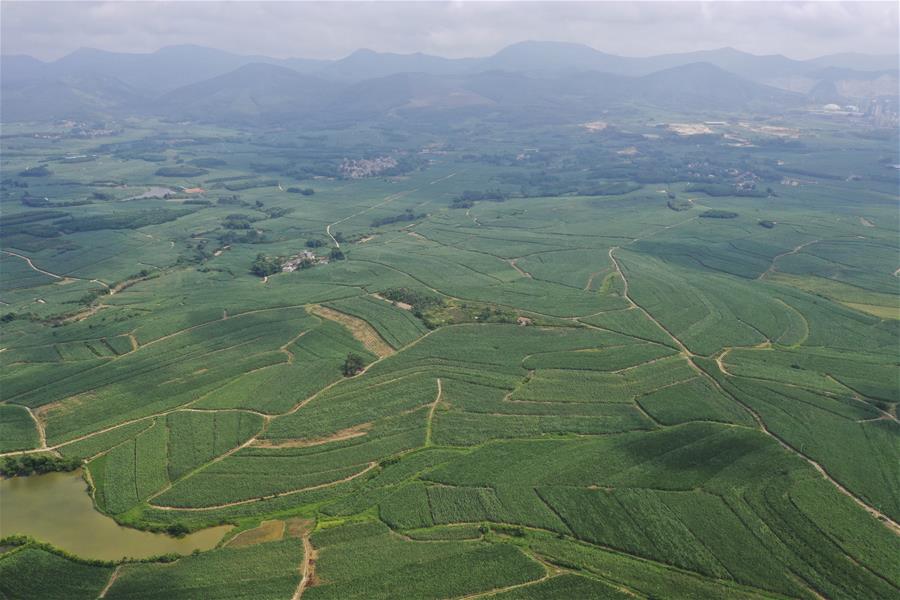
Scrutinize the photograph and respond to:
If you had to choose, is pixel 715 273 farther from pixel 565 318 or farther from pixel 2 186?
pixel 2 186

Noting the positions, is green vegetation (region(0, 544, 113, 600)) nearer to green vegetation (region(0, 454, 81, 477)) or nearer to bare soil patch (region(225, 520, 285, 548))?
bare soil patch (region(225, 520, 285, 548))

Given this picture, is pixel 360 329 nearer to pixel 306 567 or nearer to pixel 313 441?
pixel 313 441

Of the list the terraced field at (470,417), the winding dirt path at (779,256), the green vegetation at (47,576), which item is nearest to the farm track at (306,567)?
the terraced field at (470,417)

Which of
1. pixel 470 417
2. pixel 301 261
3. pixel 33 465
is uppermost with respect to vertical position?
pixel 301 261

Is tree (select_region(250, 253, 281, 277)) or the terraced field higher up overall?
tree (select_region(250, 253, 281, 277))

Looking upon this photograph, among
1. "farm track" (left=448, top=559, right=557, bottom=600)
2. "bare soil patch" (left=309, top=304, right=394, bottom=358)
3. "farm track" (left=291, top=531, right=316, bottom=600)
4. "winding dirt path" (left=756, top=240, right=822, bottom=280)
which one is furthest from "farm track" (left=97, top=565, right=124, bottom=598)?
"winding dirt path" (left=756, top=240, right=822, bottom=280)

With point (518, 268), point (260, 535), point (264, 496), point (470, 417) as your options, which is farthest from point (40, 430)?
point (518, 268)
